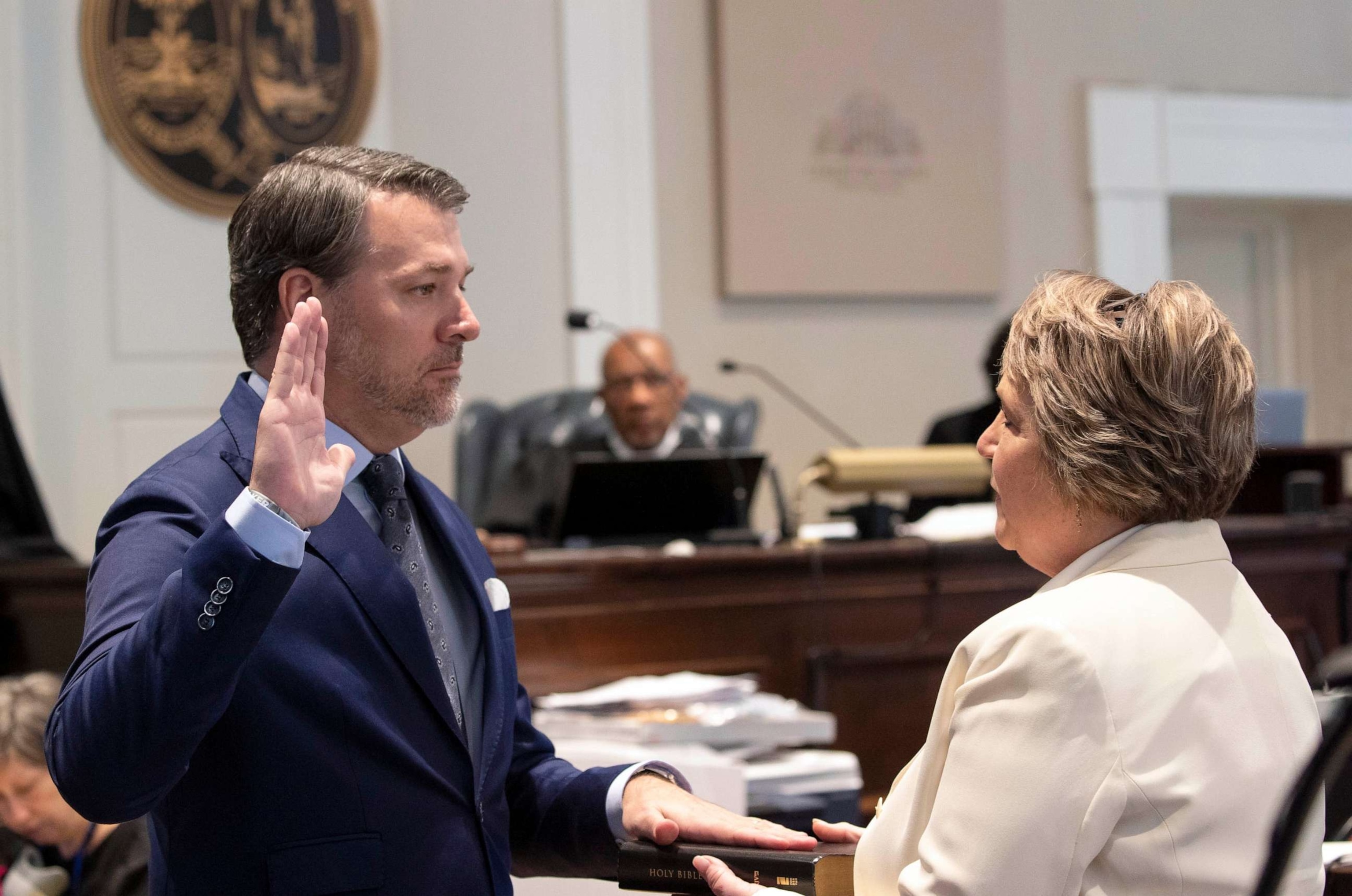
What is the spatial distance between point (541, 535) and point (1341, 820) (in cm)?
354

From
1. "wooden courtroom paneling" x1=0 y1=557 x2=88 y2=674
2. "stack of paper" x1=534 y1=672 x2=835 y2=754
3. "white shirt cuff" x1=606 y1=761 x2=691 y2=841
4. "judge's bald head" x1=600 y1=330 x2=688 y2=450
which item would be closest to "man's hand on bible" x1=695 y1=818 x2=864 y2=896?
"white shirt cuff" x1=606 y1=761 x2=691 y2=841

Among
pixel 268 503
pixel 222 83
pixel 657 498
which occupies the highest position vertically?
pixel 222 83

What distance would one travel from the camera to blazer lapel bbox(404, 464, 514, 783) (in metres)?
1.39

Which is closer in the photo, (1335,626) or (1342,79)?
(1335,626)

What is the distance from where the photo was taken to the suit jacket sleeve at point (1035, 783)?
1.01 m

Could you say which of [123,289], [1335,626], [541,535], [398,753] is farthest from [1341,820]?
[123,289]

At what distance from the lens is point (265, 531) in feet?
3.56

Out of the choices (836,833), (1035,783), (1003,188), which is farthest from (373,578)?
(1003,188)

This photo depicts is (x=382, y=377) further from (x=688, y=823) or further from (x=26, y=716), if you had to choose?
(x=26, y=716)

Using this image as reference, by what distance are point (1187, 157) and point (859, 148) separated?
5.71 ft

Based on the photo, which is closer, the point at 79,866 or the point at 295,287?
the point at 295,287

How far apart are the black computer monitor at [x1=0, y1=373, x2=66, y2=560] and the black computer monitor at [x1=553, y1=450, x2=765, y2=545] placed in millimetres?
1507

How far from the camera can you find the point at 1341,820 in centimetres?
116

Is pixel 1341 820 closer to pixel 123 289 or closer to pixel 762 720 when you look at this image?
pixel 762 720
